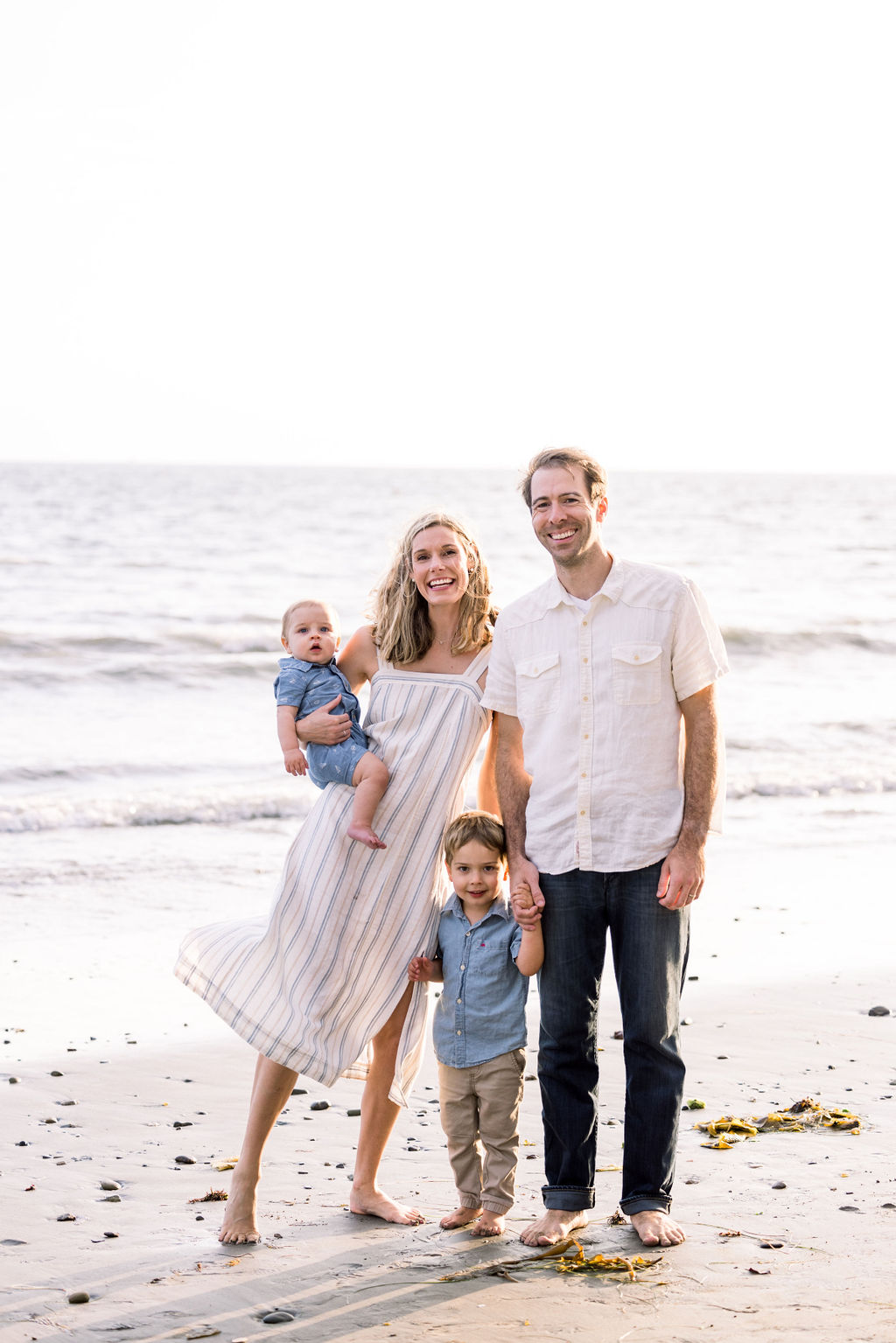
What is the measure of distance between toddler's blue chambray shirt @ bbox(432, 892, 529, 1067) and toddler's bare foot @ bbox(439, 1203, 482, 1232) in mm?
398

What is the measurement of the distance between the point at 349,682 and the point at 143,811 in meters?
5.43

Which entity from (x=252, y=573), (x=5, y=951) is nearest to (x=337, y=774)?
(x=5, y=951)

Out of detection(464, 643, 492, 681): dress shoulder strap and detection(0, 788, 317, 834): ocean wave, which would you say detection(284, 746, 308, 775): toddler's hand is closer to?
detection(464, 643, 492, 681): dress shoulder strap

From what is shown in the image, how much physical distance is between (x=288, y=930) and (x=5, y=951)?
275 centimetres

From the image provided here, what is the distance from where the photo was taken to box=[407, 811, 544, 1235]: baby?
11.3 feet

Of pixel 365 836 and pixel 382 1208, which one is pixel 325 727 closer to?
pixel 365 836

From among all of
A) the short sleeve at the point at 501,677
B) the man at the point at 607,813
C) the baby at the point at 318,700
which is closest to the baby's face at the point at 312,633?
the baby at the point at 318,700

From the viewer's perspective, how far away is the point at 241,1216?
11.3ft

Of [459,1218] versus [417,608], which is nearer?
[459,1218]

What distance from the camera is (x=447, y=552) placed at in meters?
3.62

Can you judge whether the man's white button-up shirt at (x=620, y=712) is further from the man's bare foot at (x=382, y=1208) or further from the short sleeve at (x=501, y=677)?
the man's bare foot at (x=382, y=1208)

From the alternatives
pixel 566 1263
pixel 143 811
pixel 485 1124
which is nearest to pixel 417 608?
pixel 485 1124

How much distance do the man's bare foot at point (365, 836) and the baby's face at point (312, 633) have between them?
20.2 inches

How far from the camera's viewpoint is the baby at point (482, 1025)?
344 cm
